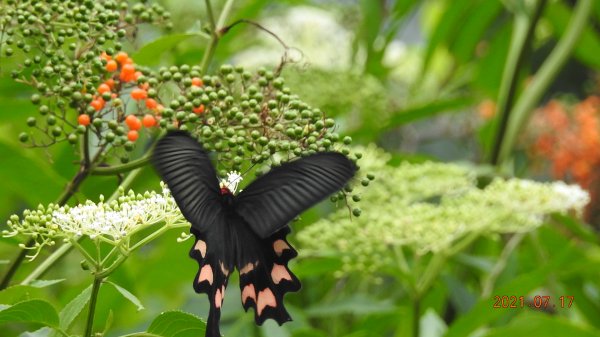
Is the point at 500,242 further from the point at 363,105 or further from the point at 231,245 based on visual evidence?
the point at 231,245

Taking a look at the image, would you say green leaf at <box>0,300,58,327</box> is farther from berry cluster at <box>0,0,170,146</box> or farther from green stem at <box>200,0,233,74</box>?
green stem at <box>200,0,233,74</box>

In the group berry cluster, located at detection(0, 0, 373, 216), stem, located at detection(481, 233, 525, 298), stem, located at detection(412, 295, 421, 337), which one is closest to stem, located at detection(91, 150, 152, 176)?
berry cluster, located at detection(0, 0, 373, 216)

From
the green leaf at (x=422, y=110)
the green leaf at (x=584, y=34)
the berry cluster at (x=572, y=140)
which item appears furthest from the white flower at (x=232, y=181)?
the berry cluster at (x=572, y=140)

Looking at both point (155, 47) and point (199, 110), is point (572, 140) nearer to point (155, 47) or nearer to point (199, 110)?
point (155, 47)

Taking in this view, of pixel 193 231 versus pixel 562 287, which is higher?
pixel 562 287

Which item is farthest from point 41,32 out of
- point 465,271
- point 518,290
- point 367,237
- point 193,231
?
point 465,271

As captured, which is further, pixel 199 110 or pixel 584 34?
pixel 584 34

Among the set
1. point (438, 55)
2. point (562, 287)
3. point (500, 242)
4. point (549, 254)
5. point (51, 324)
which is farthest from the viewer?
point (438, 55)

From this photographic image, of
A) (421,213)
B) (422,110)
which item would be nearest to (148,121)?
(421,213)

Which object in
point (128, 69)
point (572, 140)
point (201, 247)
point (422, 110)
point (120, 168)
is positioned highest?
point (572, 140)
